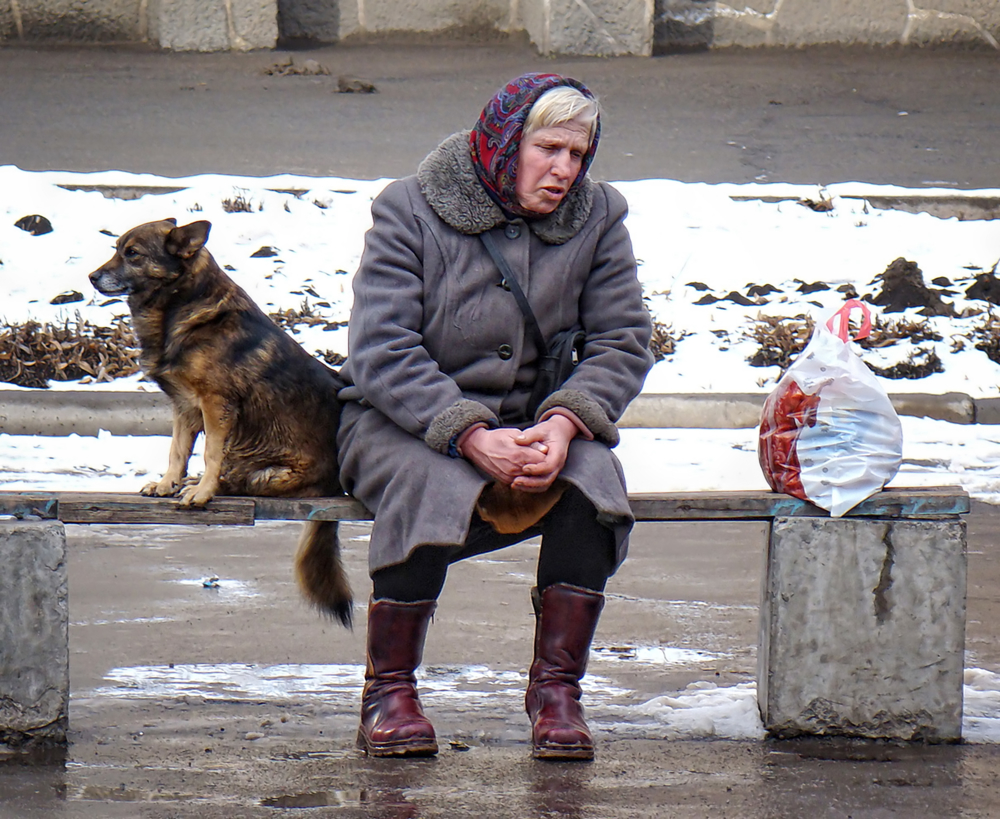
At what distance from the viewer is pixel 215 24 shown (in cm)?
1310

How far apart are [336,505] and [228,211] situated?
5.98 meters

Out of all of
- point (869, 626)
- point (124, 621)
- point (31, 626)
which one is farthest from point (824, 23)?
point (31, 626)

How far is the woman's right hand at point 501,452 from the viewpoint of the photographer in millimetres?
3059

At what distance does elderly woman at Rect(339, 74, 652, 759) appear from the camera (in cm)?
311

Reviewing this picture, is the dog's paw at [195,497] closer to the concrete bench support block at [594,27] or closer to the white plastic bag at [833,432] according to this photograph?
the white plastic bag at [833,432]

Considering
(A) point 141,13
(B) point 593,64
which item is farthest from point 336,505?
(A) point 141,13

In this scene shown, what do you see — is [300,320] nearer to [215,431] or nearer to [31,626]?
[215,431]

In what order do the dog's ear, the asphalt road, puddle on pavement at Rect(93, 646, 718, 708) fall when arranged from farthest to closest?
the asphalt road → puddle on pavement at Rect(93, 646, 718, 708) → the dog's ear

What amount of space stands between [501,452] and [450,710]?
2.71 feet

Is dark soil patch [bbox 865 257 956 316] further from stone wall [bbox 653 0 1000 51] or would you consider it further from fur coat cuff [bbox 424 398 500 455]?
stone wall [bbox 653 0 1000 51]

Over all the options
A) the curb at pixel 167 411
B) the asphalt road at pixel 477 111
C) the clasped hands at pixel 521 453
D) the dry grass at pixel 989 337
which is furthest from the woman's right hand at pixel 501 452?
the asphalt road at pixel 477 111

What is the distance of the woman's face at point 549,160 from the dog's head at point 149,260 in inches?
31.1

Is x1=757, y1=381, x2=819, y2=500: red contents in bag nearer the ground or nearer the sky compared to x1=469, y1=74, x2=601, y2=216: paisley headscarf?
nearer the ground

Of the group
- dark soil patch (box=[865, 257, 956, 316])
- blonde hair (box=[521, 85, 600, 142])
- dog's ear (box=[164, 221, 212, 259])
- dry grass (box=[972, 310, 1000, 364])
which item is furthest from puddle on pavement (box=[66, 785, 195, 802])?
dark soil patch (box=[865, 257, 956, 316])
